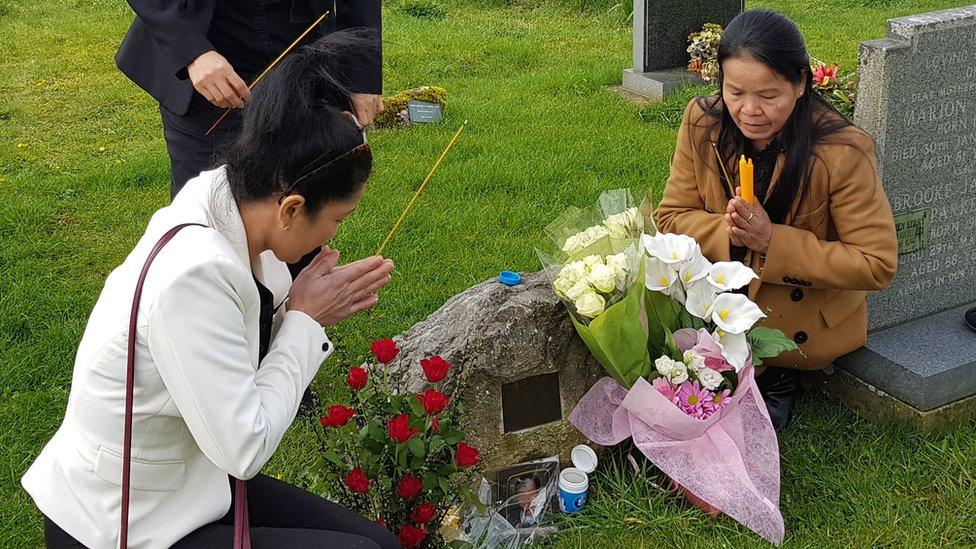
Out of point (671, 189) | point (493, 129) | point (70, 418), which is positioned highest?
point (70, 418)

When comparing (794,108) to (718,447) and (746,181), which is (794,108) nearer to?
(746,181)

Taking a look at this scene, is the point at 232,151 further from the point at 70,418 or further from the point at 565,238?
the point at 565,238

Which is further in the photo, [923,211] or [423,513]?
[923,211]

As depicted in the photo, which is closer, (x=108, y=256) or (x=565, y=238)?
(x=565, y=238)

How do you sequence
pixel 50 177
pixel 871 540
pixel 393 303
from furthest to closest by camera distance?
pixel 50 177
pixel 393 303
pixel 871 540

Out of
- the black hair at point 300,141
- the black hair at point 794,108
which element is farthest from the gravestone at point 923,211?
the black hair at point 300,141

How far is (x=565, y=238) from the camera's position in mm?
3002

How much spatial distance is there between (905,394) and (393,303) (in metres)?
2.09

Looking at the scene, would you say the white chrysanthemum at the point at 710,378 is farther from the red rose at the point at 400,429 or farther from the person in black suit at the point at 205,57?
the person in black suit at the point at 205,57

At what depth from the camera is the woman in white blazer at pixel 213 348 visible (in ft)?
5.72

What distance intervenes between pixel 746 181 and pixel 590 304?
608 mm

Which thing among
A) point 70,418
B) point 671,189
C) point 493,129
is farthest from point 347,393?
point 493,129

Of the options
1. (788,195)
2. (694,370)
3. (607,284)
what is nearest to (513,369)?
(607,284)

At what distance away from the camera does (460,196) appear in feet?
17.5
